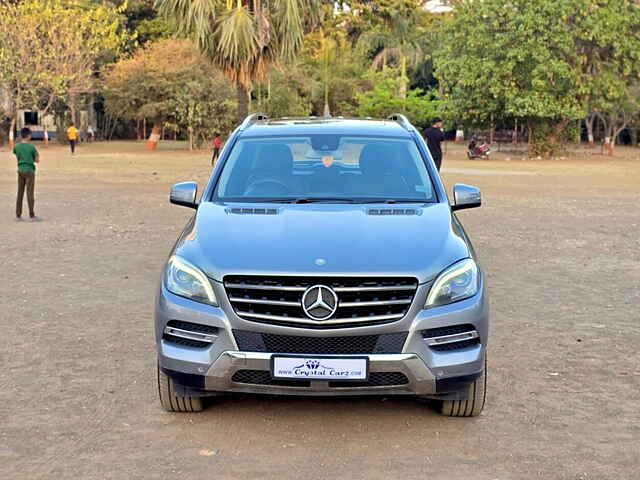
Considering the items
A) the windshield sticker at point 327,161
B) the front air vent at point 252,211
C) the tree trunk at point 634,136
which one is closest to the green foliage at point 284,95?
the tree trunk at point 634,136

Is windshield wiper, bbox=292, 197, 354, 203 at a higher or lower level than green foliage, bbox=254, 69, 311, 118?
lower

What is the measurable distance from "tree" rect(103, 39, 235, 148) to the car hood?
4673 centimetres

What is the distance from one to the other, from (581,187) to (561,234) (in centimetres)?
1297

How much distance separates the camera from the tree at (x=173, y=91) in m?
52.0

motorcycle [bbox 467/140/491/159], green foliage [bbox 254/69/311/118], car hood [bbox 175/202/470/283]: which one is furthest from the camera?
green foliage [bbox 254/69/311/118]

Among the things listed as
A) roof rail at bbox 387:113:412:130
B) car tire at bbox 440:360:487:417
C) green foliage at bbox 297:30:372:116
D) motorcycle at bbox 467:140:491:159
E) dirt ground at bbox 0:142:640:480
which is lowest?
motorcycle at bbox 467:140:491:159

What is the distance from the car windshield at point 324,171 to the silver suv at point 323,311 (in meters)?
0.66

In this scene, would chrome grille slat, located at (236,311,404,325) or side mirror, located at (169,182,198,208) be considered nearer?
chrome grille slat, located at (236,311,404,325)

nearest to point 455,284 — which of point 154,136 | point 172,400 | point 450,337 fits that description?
point 450,337

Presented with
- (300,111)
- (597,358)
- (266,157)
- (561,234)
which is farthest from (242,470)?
(300,111)

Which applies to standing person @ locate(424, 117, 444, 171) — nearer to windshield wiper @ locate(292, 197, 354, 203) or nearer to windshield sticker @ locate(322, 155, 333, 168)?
windshield sticker @ locate(322, 155, 333, 168)

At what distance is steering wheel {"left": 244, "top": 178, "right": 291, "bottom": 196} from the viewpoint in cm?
633

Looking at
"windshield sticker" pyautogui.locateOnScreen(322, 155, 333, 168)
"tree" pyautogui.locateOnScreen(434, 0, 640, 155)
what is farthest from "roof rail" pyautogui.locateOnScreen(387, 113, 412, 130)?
"tree" pyautogui.locateOnScreen(434, 0, 640, 155)

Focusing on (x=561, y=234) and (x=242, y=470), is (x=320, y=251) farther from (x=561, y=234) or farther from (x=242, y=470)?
(x=561, y=234)
